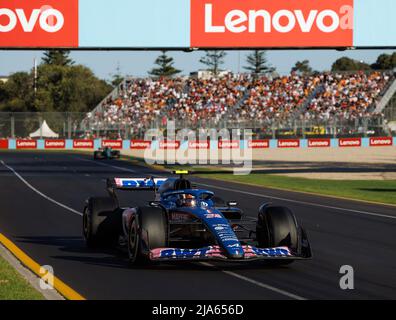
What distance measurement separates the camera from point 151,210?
12820mm

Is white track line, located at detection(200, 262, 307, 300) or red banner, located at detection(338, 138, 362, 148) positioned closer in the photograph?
white track line, located at detection(200, 262, 307, 300)

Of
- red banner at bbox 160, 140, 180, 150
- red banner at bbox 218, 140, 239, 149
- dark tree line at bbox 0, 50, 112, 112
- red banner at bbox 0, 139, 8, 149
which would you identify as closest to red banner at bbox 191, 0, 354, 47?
red banner at bbox 160, 140, 180, 150

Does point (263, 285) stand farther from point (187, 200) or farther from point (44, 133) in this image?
point (44, 133)

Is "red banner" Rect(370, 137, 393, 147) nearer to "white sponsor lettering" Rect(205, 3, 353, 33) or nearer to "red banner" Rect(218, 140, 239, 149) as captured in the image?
"red banner" Rect(218, 140, 239, 149)

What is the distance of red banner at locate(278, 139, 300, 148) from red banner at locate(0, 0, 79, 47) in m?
48.6

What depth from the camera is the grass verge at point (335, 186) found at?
2859 cm

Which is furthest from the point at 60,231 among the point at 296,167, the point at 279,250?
the point at 296,167

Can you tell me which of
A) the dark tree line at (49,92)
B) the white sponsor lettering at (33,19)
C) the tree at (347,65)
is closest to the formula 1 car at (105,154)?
the white sponsor lettering at (33,19)

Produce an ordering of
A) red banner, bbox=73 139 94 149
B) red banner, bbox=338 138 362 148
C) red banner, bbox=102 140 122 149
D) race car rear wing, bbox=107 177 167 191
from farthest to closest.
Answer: red banner, bbox=73 139 94 149 → red banner, bbox=102 140 122 149 → red banner, bbox=338 138 362 148 → race car rear wing, bbox=107 177 167 191

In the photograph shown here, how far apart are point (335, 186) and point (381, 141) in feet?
152

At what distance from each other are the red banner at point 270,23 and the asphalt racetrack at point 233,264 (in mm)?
6245

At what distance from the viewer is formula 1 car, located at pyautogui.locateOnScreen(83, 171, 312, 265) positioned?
12.2 metres

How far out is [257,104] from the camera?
87625mm

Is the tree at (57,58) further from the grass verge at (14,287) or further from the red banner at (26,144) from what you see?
the grass verge at (14,287)
